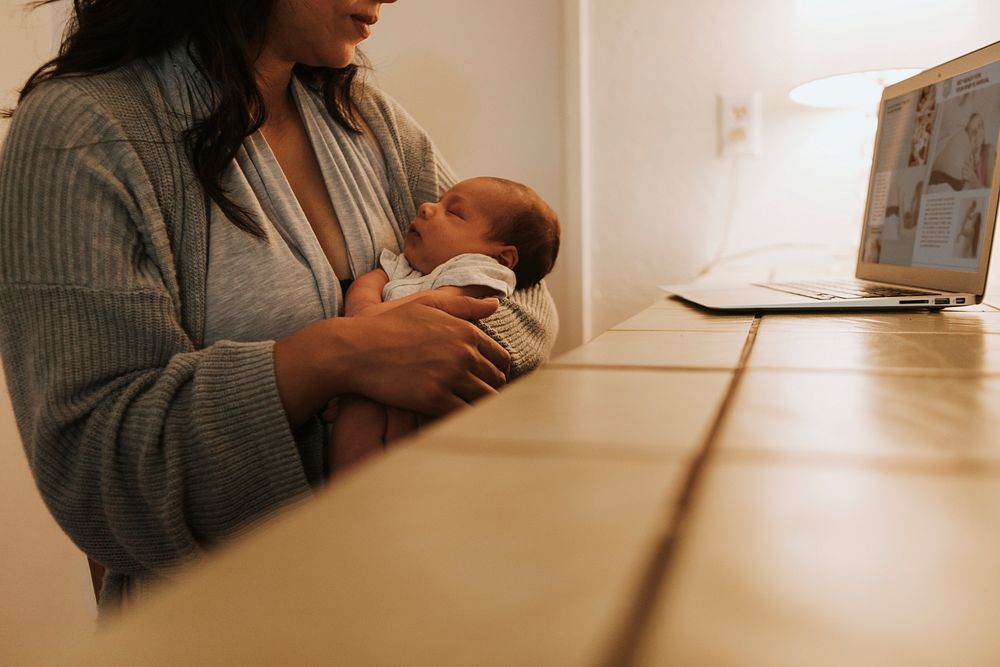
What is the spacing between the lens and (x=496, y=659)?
118 millimetres

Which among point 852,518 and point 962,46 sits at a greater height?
point 962,46

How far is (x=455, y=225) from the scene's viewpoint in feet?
3.62

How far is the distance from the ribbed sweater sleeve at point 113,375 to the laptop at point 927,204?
502mm

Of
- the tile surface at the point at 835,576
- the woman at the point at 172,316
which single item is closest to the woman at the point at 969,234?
the woman at the point at 172,316

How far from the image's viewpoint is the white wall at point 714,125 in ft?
6.72

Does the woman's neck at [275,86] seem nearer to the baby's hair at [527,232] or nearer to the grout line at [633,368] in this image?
the baby's hair at [527,232]

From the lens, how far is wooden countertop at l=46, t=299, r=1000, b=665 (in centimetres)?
12

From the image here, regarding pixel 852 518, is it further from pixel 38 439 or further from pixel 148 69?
pixel 148 69

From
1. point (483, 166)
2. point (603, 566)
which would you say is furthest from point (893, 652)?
point (483, 166)

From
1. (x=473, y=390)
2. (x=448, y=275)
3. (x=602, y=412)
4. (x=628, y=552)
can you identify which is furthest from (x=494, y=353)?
(x=628, y=552)

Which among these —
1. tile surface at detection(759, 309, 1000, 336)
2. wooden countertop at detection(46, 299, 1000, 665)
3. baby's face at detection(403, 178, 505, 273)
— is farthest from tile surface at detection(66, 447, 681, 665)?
baby's face at detection(403, 178, 505, 273)

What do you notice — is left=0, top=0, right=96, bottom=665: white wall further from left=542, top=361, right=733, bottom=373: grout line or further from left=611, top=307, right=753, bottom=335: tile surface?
left=542, top=361, right=733, bottom=373: grout line

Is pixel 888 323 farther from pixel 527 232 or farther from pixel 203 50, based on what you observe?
pixel 203 50

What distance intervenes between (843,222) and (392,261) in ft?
5.10
